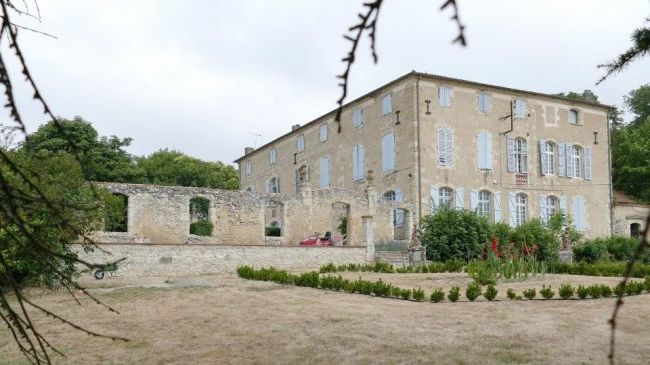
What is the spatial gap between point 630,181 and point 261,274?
25.1 metres

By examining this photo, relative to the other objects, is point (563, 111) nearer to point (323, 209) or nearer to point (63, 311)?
point (323, 209)

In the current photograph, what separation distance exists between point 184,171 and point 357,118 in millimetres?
18070

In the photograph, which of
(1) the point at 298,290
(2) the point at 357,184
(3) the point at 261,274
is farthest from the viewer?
(2) the point at 357,184

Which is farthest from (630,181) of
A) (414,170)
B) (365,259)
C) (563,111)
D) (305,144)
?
(365,259)

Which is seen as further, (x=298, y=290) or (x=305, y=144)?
(x=305, y=144)

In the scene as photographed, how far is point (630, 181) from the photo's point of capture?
33906mm

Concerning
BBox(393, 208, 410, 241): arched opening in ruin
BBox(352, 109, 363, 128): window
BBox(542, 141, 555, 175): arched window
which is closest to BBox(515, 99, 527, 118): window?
BBox(542, 141, 555, 175): arched window

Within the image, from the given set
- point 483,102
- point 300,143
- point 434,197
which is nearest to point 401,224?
point 434,197

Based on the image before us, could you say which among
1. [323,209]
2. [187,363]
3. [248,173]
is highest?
[248,173]

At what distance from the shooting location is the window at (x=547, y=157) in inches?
1162

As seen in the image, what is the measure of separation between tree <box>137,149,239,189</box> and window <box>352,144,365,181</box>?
57.5 ft

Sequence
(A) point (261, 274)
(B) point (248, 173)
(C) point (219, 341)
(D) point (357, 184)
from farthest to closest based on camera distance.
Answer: (B) point (248, 173) → (D) point (357, 184) → (A) point (261, 274) → (C) point (219, 341)

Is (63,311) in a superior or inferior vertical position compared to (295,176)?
inferior

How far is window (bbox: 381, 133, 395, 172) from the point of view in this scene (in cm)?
2747
